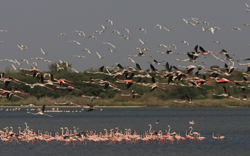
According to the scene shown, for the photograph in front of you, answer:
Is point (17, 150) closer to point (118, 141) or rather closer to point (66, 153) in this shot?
point (66, 153)

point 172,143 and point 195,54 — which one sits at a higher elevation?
point 195,54

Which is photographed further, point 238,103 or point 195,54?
point 238,103

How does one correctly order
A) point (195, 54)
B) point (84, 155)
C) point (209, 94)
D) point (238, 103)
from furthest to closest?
1. point (209, 94)
2. point (238, 103)
3. point (84, 155)
4. point (195, 54)

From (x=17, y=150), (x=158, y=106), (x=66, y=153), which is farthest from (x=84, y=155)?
(x=158, y=106)

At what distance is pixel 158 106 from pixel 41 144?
78.7m

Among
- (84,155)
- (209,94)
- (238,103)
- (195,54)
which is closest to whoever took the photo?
(195,54)

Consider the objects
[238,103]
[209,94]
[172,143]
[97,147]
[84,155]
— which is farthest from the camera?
[209,94]

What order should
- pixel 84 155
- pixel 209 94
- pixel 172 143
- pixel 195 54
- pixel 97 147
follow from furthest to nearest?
pixel 209 94
pixel 172 143
pixel 97 147
pixel 84 155
pixel 195 54

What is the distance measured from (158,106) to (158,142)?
7574 centimetres

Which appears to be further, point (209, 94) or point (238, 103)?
point (209, 94)

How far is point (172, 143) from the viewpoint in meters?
40.6

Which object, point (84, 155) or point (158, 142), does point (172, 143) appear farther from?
point (84, 155)

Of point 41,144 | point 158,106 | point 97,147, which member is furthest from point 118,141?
point 158,106

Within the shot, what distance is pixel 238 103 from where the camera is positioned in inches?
4459
